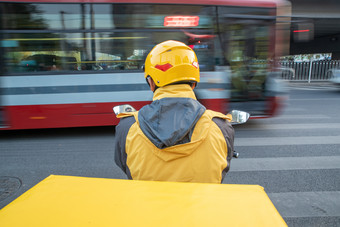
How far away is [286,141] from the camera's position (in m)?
5.60

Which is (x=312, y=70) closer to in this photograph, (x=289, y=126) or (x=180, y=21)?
(x=289, y=126)

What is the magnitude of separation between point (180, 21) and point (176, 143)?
5093 mm

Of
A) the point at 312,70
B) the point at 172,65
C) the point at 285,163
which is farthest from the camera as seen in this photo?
the point at 312,70

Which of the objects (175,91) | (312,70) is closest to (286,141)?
(175,91)

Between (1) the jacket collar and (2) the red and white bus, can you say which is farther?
(2) the red and white bus

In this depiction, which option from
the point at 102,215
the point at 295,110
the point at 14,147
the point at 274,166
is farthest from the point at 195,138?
the point at 295,110

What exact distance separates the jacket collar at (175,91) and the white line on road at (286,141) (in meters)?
4.30

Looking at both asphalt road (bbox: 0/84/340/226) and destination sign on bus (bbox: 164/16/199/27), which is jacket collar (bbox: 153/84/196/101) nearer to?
asphalt road (bbox: 0/84/340/226)

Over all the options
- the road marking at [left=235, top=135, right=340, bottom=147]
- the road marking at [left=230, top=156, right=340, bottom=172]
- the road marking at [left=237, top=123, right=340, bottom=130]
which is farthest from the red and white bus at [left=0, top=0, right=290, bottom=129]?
the road marking at [left=230, top=156, right=340, bottom=172]

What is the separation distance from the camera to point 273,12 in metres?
6.31

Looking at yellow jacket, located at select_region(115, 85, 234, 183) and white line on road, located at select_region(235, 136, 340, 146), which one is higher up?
yellow jacket, located at select_region(115, 85, 234, 183)

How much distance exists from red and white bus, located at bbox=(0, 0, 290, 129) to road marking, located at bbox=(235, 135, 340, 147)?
108 cm

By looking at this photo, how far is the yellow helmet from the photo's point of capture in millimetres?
1412

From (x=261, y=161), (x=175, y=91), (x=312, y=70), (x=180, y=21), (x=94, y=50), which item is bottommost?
(x=261, y=161)
